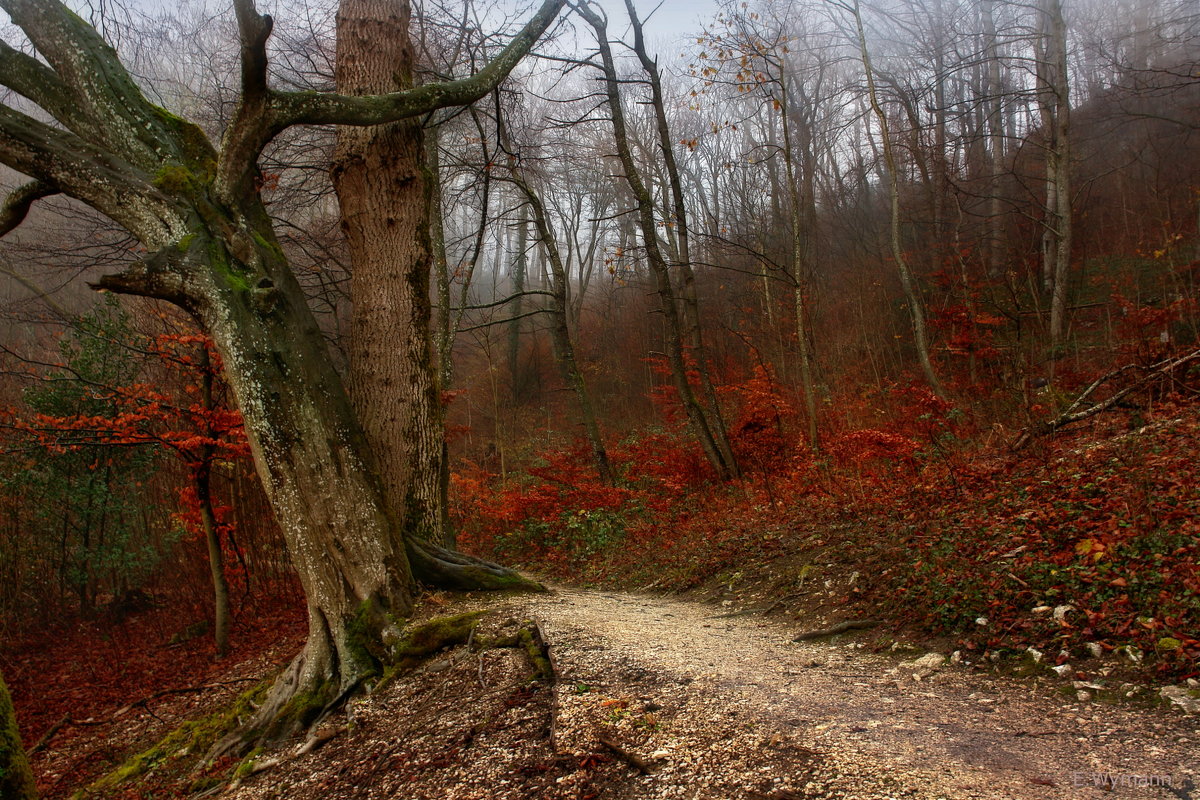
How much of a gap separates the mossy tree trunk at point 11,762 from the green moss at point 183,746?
1267mm

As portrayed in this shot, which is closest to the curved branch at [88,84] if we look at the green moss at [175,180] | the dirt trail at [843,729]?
the green moss at [175,180]

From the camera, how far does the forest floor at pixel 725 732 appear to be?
227 centimetres

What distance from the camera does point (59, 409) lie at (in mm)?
10641

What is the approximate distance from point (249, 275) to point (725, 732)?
4.12 metres

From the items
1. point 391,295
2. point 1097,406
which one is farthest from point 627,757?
point 1097,406

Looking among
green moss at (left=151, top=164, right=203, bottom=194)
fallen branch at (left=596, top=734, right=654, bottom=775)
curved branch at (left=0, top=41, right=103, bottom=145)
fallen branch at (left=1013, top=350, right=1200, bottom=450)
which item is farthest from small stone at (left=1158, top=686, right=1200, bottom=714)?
curved branch at (left=0, top=41, right=103, bottom=145)

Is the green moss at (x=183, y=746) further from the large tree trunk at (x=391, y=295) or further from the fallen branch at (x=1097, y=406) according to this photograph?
the fallen branch at (x=1097, y=406)

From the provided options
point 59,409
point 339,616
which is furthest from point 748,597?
point 59,409

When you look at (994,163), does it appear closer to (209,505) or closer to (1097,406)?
(1097,406)

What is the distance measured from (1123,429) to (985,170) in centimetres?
1601

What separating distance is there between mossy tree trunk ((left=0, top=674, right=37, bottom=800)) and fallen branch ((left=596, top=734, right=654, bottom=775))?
117 inches

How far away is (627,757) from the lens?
2.58 m

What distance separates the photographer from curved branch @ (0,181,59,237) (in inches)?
171

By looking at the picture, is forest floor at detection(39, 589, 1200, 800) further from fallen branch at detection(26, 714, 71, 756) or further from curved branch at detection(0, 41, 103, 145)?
curved branch at detection(0, 41, 103, 145)
